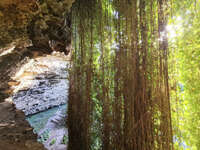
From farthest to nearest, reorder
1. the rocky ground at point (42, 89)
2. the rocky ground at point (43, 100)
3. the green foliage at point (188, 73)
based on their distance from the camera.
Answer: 1. the rocky ground at point (42, 89)
2. the rocky ground at point (43, 100)
3. the green foliage at point (188, 73)

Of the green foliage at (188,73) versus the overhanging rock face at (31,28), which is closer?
the overhanging rock face at (31,28)

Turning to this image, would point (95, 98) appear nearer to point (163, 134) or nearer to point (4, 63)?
point (163, 134)

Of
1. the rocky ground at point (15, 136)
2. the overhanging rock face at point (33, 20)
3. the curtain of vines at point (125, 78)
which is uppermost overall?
the overhanging rock face at point (33, 20)

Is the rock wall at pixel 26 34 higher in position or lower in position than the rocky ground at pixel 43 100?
higher

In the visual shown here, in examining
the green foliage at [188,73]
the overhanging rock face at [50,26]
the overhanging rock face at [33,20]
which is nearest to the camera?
the overhanging rock face at [33,20]

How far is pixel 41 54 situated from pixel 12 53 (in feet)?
0.90

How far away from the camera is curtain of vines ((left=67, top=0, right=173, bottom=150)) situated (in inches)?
38.9

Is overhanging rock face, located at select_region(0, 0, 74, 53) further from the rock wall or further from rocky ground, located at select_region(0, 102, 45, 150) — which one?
rocky ground, located at select_region(0, 102, 45, 150)

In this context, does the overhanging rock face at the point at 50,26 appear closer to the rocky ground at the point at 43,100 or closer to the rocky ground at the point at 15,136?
the rocky ground at the point at 43,100

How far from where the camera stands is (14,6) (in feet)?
3.11

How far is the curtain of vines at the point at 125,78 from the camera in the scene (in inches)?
38.9

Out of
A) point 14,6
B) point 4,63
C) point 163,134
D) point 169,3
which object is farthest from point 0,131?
point 169,3

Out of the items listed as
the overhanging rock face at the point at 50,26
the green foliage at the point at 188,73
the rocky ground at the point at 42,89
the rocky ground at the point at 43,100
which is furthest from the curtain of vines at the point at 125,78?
the rocky ground at the point at 42,89

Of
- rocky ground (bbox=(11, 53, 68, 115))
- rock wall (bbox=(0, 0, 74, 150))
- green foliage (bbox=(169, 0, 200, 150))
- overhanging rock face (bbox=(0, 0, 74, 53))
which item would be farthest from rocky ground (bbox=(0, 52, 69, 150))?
green foliage (bbox=(169, 0, 200, 150))
